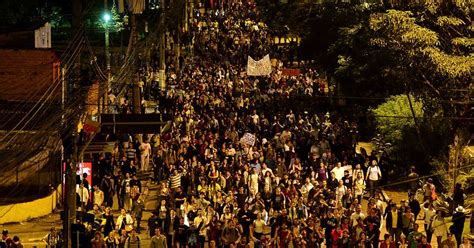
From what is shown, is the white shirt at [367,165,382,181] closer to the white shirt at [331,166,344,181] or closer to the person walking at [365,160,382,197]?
the person walking at [365,160,382,197]

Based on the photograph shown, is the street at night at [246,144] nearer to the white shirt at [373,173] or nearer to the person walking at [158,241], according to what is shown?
the person walking at [158,241]

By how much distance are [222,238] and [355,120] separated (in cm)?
2076

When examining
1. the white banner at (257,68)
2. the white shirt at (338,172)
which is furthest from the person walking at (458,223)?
the white banner at (257,68)

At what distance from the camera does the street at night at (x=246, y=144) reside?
83.8 feet

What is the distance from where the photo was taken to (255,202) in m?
27.8

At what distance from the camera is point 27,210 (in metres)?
31.7

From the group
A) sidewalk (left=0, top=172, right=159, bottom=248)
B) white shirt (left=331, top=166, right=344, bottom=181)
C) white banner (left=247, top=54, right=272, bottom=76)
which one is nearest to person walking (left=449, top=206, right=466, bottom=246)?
white shirt (left=331, top=166, right=344, bottom=181)

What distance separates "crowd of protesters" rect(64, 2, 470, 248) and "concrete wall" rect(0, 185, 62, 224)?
173cm

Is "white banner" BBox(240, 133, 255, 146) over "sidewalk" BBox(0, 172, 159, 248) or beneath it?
over

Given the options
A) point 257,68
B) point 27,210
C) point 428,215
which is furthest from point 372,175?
point 257,68

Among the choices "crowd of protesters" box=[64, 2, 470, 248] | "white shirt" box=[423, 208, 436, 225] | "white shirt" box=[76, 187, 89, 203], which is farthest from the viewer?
"white shirt" box=[76, 187, 89, 203]

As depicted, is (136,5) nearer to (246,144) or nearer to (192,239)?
(246,144)

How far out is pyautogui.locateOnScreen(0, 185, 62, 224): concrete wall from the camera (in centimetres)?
3114

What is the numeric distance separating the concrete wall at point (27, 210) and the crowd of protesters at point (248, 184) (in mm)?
1732
